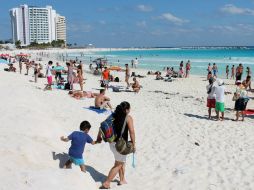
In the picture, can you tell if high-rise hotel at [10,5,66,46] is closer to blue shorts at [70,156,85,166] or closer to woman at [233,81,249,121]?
woman at [233,81,249,121]

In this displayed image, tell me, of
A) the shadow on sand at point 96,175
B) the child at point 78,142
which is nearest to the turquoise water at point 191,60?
the shadow on sand at point 96,175

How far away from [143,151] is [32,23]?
181m

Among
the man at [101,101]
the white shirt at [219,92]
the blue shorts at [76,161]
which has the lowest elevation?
the blue shorts at [76,161]

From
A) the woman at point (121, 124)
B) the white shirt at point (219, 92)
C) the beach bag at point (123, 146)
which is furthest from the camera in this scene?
the white shirt at point (219, 92)

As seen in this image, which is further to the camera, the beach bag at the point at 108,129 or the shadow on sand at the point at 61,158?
the shadow on sand at the point at 61,158

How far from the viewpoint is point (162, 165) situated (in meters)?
6.88

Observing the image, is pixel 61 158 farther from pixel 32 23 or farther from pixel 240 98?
pixel 32 23

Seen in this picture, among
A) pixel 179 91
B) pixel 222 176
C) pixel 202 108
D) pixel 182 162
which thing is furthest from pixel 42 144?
pixel 179 91

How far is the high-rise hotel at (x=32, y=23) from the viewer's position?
584ft

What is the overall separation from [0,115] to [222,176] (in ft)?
16.8

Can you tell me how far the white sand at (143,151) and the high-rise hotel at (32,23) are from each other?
577ft

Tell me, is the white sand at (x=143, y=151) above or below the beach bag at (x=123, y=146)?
below

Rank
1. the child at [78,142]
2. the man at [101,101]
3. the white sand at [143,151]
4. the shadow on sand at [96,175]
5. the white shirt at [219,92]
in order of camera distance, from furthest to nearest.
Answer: the man at [101,101] < the white shirt at [219,92] < the shadow on sand at [96,175] < the child at [78,142] < the white sand at [143,151]

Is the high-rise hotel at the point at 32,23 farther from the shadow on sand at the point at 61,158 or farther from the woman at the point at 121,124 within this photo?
the woman at the point at 121,124
